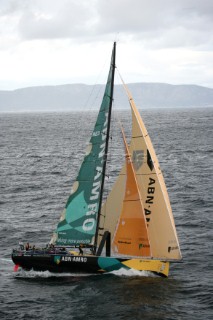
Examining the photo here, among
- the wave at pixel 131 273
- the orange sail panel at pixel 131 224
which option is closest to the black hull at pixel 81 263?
the wave at pixel 131 273

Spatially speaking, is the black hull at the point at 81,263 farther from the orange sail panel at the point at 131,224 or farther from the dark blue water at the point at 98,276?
the orange sail panel at the point at 131,224

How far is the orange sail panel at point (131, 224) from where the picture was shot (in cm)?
3231

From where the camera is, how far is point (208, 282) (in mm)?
32500

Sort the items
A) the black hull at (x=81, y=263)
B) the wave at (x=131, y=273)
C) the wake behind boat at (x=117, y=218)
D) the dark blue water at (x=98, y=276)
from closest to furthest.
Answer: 1. the dark blue water at (x=98, y=276)
2. the wake behind boat at (x=117, y=218)
3. the black hull at (x=81, y=263)
4. the wave at (x=131, y=273)

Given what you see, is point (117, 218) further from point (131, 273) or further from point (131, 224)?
point (131, 273)

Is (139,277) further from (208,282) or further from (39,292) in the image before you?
(39,292)

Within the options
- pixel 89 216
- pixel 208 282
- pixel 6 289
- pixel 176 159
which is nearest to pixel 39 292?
pixel 6 289

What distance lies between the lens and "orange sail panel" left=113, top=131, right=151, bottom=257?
106ft

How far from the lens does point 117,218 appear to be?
33.8 meters

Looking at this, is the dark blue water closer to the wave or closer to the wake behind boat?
the wave

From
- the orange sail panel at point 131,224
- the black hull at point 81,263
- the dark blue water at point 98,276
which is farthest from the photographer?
the black hull at point 81,263

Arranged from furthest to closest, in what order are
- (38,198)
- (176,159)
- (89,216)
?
(176,159) < (38,198) < (89,216)

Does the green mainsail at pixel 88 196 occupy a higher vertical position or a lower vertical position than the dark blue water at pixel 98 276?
higher

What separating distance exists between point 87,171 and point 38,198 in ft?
86.5
